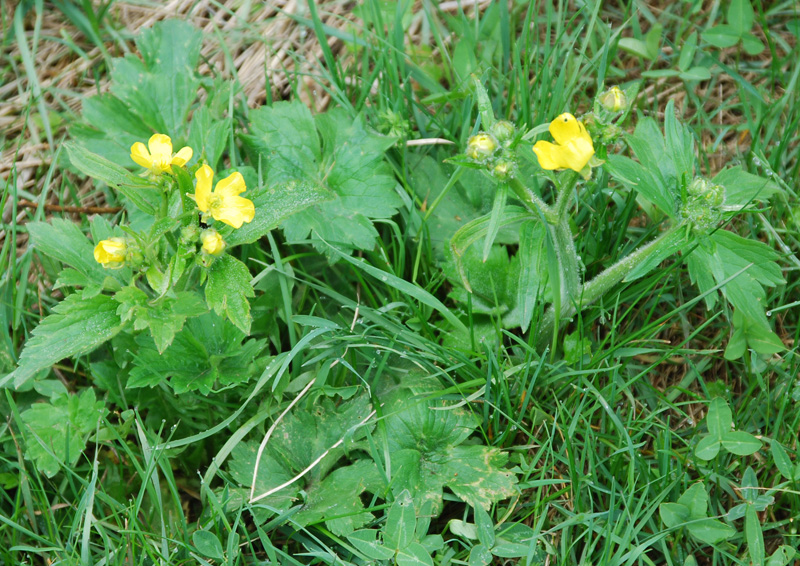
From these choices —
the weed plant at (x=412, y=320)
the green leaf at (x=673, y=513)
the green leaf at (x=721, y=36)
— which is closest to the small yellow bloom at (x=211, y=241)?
the weed plant at (x=412, y=320)

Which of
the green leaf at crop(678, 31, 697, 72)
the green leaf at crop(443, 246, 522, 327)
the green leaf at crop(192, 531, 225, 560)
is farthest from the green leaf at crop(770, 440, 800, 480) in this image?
the green leaf at crop(192, 531, 225, 560)

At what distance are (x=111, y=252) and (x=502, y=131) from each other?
111cm

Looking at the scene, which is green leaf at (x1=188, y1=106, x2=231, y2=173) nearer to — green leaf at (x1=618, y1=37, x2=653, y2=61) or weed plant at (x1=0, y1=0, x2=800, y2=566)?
weed plant at (x1=0, y1=0, x2=800, y2=566)

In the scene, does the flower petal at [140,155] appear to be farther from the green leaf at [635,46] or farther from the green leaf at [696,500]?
the green leaf at [635,46]

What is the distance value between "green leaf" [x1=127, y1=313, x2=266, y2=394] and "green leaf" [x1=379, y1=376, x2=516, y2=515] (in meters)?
0.50

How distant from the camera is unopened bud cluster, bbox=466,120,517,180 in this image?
186 centimetres

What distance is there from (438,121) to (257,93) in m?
0.88

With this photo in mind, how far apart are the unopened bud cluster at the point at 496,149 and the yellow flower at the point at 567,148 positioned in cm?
14

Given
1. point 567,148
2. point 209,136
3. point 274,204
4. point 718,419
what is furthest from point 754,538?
point 209,136

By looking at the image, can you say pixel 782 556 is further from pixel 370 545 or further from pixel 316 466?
pixel 316 466

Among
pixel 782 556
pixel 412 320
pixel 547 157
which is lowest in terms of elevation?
pixel 782 556

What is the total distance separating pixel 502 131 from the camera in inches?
73.9

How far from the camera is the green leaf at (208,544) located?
6.66ft

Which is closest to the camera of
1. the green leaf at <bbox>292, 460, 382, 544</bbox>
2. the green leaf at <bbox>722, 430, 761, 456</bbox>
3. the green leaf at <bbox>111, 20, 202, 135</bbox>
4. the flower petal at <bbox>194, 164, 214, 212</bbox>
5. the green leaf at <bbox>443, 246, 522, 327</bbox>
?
the flower petal at <bbox>194, 164, 214, 212</bbox>
